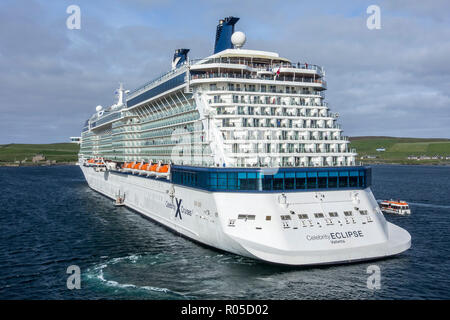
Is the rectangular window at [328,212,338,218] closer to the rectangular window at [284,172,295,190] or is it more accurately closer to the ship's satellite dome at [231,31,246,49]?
the rectangular window at [284,172,295,190]

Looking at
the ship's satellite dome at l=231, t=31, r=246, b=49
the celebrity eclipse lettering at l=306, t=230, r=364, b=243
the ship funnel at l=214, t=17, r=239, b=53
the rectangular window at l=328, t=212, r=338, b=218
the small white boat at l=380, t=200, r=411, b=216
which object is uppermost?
the ship funnel at l=214, t=17, r=239, b=53

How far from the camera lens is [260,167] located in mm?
33844

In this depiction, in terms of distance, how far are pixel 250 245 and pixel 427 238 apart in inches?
991

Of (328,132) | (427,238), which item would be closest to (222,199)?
(328,132)

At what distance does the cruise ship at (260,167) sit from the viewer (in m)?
32.3

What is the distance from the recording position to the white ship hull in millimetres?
31188

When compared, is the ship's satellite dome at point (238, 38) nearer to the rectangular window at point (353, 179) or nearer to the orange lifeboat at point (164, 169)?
the orange lifeboat at point (164, 169)

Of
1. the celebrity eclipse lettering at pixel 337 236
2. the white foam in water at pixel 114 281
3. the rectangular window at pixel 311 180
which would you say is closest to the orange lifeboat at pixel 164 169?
the white foam in water at pixel 114 281

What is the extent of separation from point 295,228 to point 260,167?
20.0 ft

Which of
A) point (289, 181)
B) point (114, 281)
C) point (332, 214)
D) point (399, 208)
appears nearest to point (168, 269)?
point (114, 281)

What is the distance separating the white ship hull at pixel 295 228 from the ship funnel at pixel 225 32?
22169mm

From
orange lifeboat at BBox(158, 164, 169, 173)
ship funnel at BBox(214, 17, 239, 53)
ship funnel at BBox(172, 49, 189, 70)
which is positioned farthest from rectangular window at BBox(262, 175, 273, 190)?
ship funnel at BBox(172, 49, 189, 70)

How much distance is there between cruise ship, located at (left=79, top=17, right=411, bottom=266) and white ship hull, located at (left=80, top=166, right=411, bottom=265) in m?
0.09

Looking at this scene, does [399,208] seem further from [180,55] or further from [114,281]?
[114,281]
